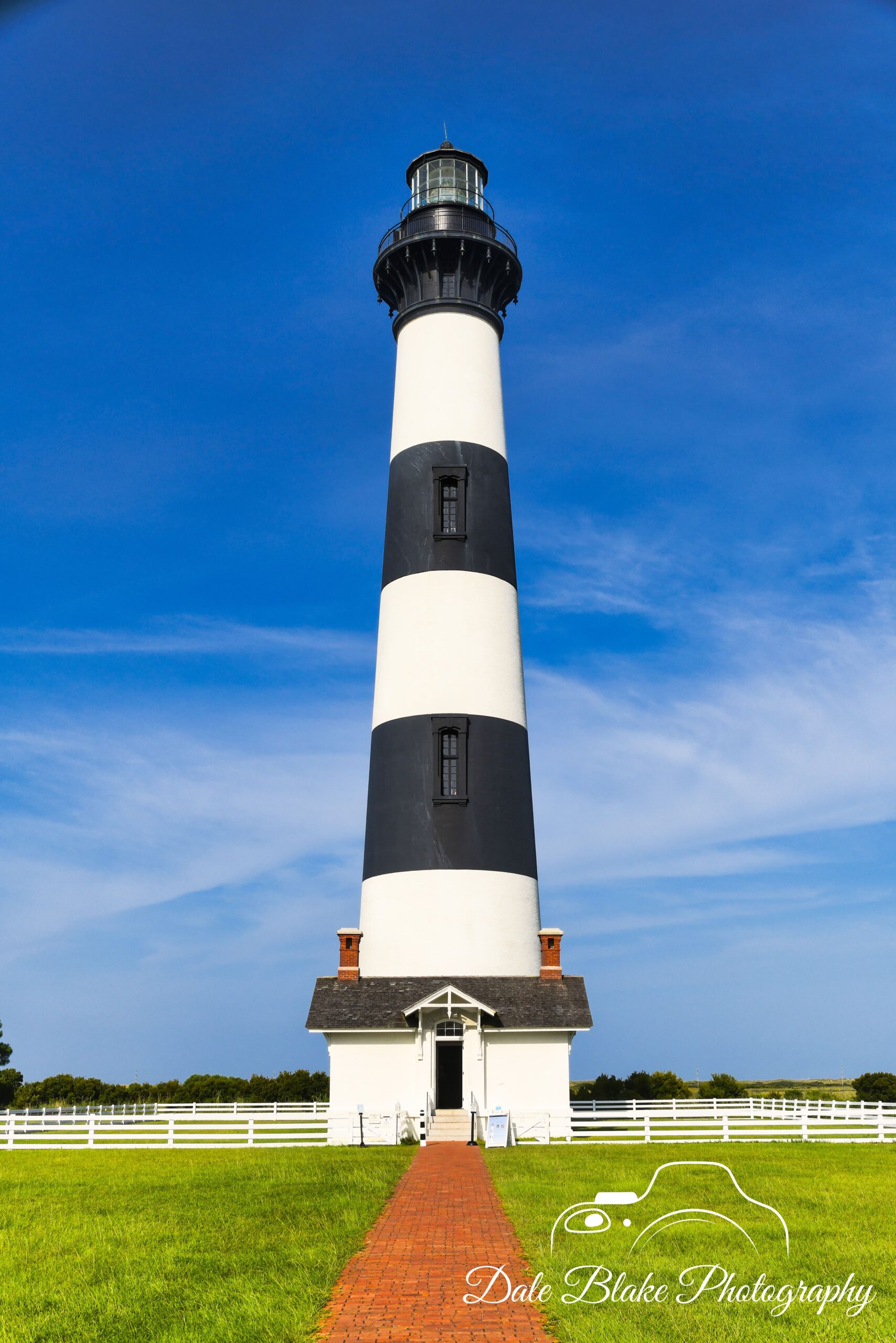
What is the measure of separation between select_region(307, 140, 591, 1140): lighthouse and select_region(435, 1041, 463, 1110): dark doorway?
1.8 inches

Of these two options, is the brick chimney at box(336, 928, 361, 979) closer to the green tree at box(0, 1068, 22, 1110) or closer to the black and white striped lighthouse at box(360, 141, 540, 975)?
the black and white striped lighthouse at box(360, 141, 540, 975)

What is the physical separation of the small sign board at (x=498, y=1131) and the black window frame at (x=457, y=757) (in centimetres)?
748

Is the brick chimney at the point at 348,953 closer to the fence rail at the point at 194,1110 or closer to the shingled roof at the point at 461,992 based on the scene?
the shingled roof at the point at 461,992

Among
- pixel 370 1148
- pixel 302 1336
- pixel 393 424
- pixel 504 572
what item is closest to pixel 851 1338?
pixel 302 1336

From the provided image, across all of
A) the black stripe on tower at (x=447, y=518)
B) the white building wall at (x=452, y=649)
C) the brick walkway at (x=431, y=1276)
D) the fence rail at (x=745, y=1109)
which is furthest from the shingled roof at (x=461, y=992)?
the black stripe on tower at (x=447, y=518)

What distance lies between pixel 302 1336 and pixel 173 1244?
14.4 ft

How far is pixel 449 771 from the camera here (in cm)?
2886

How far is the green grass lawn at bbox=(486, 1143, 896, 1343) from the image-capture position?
8.80 m

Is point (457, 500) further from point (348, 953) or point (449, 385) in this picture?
point (348, 953)

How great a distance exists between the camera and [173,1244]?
12070 millimetres

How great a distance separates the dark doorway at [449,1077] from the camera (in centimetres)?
2739

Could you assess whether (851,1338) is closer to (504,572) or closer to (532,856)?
(532,856)

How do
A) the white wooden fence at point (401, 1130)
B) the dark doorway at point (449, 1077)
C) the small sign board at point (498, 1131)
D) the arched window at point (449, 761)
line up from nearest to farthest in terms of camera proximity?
1. the small sign board at point (498, 1131)
2. the white wooden fence at point (401, 1130)
3. the dark doorway at point (449, 1077)
4. the arched window at point (449, 761)

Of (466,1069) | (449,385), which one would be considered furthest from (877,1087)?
(449,385)
